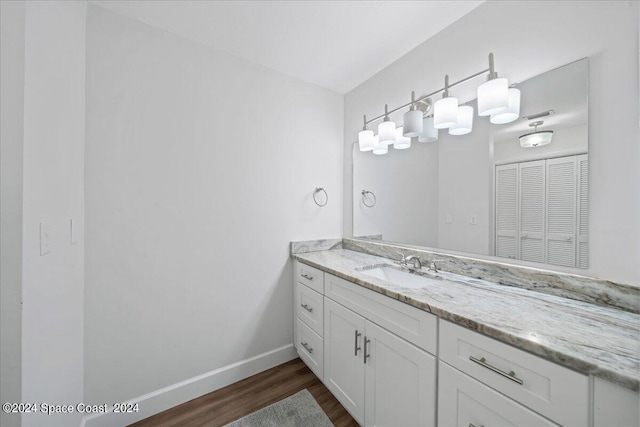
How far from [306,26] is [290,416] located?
2416 mm

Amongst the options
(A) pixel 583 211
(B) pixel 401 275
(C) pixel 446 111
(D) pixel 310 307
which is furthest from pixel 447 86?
(D) pixel 310 307

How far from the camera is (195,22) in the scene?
4.86 ft

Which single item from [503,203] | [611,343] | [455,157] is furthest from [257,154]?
[611,343]

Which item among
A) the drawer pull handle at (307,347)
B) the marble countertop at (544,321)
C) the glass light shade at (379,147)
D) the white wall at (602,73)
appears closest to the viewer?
the marble countertop at (544,321)

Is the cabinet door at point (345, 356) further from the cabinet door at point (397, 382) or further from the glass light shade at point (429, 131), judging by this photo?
the glass light shade at point (429, 131)

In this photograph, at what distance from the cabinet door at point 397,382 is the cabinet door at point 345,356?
58 millimetres

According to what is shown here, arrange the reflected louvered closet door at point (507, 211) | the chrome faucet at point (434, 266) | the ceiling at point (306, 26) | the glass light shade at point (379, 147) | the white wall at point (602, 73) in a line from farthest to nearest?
1. the glass light shade at point (379, 147)
2. the chrome faucet at point (434, 266)
3. the ceiling at point (306, 26)
4. the reflected louvered closet door at point (507, 211)
5. the white wall at point (602, 73)

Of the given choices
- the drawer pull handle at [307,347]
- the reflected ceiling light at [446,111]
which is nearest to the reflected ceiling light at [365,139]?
the reflected ceiling light at [446,111]

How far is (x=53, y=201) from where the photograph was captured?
92cm

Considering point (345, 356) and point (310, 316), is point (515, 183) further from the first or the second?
point (310, 316)

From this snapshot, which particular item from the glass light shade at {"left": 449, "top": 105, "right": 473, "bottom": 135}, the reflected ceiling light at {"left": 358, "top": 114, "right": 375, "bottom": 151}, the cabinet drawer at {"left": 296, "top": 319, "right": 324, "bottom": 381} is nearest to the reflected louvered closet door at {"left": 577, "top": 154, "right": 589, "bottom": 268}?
the glass light shade at {"left": 449, "top": 105, "right": 473, "bottom": 135}

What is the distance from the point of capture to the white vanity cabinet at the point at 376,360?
1.00 meters

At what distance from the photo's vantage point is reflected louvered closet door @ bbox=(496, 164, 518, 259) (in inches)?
48.5

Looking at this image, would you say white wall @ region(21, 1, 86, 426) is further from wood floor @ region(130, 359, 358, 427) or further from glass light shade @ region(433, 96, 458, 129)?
glass light shade @ region(433, 96, 458, 129)
